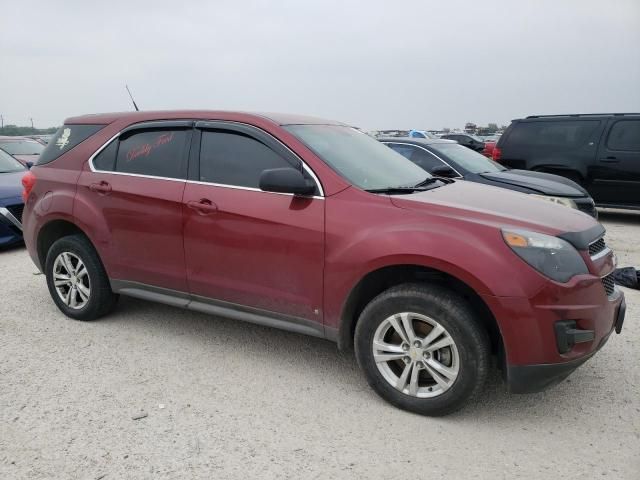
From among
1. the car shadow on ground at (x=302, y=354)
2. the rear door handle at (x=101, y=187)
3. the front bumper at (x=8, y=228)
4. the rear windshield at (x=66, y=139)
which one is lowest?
the car shadow on ground at (x=302, y=354)

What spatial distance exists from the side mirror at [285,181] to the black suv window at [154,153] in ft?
2.86

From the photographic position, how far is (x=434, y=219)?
2.94m

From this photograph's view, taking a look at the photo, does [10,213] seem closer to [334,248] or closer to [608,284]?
[334,248]

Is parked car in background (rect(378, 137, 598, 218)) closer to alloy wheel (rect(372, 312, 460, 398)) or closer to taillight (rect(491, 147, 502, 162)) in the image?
taillight (rect(491, 147, 502, 162))

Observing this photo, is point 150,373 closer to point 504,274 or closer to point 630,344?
point 504,274

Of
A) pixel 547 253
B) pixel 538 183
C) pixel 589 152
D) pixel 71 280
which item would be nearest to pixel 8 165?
pixel 71 280

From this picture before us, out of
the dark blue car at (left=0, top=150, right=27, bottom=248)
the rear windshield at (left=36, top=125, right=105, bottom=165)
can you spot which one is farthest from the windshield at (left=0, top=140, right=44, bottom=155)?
the rear windshield at (left=36, top=125, right=105, bottom=165)

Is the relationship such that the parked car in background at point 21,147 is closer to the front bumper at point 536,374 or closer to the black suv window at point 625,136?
the black suv window at point 625,136

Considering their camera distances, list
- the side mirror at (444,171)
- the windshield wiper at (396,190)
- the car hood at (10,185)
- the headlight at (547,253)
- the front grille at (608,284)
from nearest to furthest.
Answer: the headlight at (547,253), the front grille at (608,284), the windshield wiper at (396,190), the side mirror at (444,171), the car hood at (10,185)

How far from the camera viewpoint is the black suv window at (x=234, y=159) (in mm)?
3537

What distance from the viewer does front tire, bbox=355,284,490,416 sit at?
284 centimetres

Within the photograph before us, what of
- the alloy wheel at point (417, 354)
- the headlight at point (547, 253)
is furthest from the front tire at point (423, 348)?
the headlight at point (547, 253)

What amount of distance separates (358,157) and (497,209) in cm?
108

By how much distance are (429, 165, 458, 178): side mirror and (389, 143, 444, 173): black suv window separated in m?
0.17
